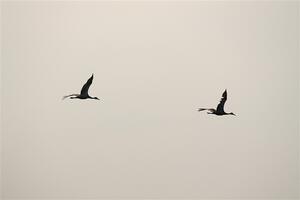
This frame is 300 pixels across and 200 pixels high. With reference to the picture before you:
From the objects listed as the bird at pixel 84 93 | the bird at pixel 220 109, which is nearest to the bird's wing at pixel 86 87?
the bird at pixel 84 93

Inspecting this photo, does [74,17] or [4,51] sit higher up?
[74,17]

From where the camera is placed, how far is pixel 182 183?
4.42ft

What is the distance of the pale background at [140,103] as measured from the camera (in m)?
1.33

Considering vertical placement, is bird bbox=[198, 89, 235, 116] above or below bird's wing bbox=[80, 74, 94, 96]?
below

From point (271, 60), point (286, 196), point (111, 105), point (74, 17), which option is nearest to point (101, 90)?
point (111, 105)

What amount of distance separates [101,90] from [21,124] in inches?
14.9

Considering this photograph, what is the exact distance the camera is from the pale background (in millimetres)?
1328

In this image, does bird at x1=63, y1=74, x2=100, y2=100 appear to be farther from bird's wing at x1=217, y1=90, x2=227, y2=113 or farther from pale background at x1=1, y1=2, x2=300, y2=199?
bird's wing at x1=217, y1=90, x2=227, y2=113

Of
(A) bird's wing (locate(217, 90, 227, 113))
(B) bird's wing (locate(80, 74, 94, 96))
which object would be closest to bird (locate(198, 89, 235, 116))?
(A) bird's wing (locate(217, 90, 227, 113))

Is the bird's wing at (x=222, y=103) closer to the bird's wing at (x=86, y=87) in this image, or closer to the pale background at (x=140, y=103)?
the pale background at (x=140, y=103)

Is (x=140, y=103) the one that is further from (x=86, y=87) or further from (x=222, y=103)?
(x=222, y=103)

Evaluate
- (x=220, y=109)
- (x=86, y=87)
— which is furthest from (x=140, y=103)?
(x=220, y=109)

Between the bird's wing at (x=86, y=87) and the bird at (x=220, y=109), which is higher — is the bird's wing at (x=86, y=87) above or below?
above

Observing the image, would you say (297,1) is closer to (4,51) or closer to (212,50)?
(212,50)
